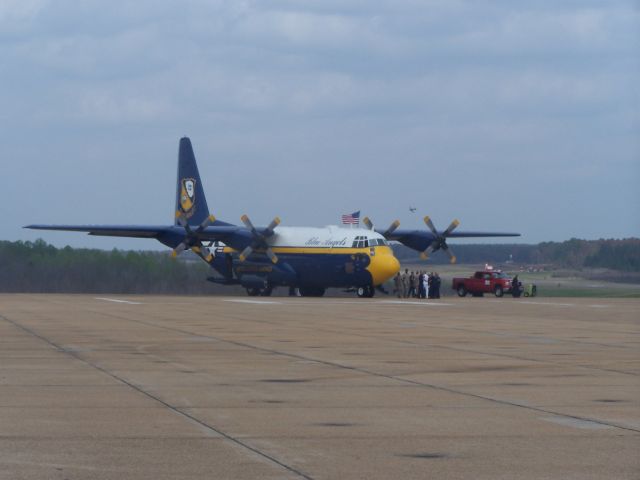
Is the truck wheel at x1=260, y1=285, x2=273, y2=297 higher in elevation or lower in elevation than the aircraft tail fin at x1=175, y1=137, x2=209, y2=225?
lower

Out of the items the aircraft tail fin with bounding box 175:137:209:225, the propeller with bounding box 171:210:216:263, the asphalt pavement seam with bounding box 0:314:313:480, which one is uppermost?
the aircraft tail fin with bounding box 175:137:209:225

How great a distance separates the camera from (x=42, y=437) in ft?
31.2

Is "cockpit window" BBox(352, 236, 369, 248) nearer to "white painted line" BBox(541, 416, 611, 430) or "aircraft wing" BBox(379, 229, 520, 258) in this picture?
"aircraft wing" BBox(379, 229, 520, 258)

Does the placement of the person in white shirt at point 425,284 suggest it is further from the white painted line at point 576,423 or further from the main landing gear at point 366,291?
the white painted line at point 576,423

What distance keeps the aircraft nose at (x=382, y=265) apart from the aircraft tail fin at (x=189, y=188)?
1380 centimetres

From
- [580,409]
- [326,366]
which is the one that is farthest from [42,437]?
[326,366]

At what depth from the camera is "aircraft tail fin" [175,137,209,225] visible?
64.3m

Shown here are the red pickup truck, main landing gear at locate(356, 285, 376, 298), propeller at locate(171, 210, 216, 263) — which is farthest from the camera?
the red pickup truck

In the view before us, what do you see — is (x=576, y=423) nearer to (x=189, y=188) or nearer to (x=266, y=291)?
(x=266, y=291)

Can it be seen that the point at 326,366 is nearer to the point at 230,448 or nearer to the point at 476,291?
the point at 230,448

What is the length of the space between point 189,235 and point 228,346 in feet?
126

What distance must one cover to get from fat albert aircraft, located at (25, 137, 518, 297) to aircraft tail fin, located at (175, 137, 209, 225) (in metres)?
0.45

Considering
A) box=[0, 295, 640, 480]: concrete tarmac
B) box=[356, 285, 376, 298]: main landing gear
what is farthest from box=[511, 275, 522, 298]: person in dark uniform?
box=[0, 295, 640, 480]: concrete tarmac

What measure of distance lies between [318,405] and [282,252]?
45.1 m
